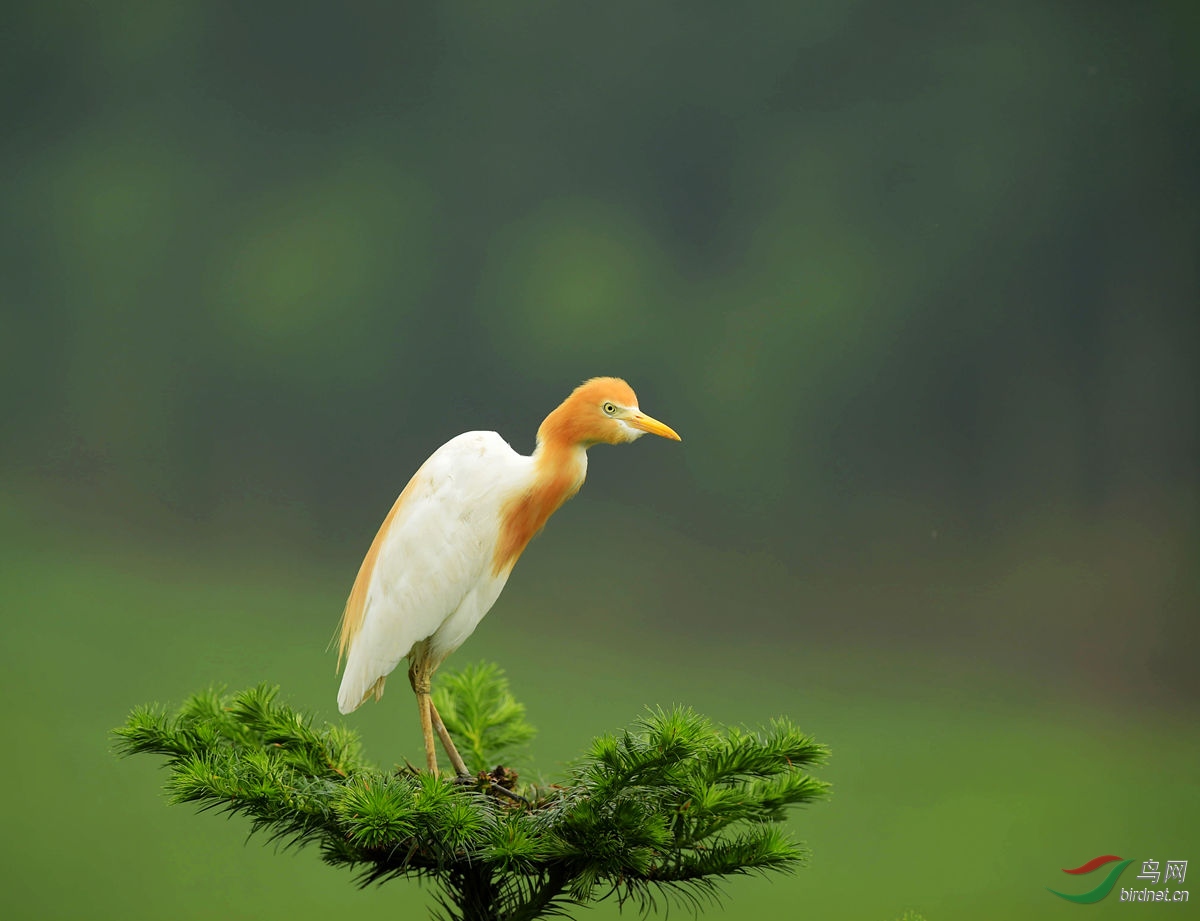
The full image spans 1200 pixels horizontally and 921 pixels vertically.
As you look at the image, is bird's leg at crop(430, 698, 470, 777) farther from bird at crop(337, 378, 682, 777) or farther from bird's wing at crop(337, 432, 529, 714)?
bird's wing at crop(337, 432, 529, 714)

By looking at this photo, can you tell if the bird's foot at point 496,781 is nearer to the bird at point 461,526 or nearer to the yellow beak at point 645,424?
the bird at point 461,526

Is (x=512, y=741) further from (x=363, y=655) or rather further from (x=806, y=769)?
(x=806, y=769)

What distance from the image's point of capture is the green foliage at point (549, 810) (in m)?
1.44

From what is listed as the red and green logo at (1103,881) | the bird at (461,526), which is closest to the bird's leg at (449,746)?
the bird at (461,526)

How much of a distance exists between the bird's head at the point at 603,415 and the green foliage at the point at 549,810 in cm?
49

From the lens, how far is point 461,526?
1.83m

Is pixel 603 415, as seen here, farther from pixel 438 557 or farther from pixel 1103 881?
pixel 1103 881

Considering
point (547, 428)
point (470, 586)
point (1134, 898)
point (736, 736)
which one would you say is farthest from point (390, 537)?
point (1134, 898)

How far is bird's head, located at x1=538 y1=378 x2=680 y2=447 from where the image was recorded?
1780 millimetres

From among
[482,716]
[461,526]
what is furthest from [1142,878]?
[461,526]

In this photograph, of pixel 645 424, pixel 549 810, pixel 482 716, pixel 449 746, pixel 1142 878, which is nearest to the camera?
pixel 549 810

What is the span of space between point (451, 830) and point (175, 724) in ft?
1.59

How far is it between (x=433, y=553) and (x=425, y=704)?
0.26 m

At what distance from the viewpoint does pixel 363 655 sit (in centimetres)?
186
